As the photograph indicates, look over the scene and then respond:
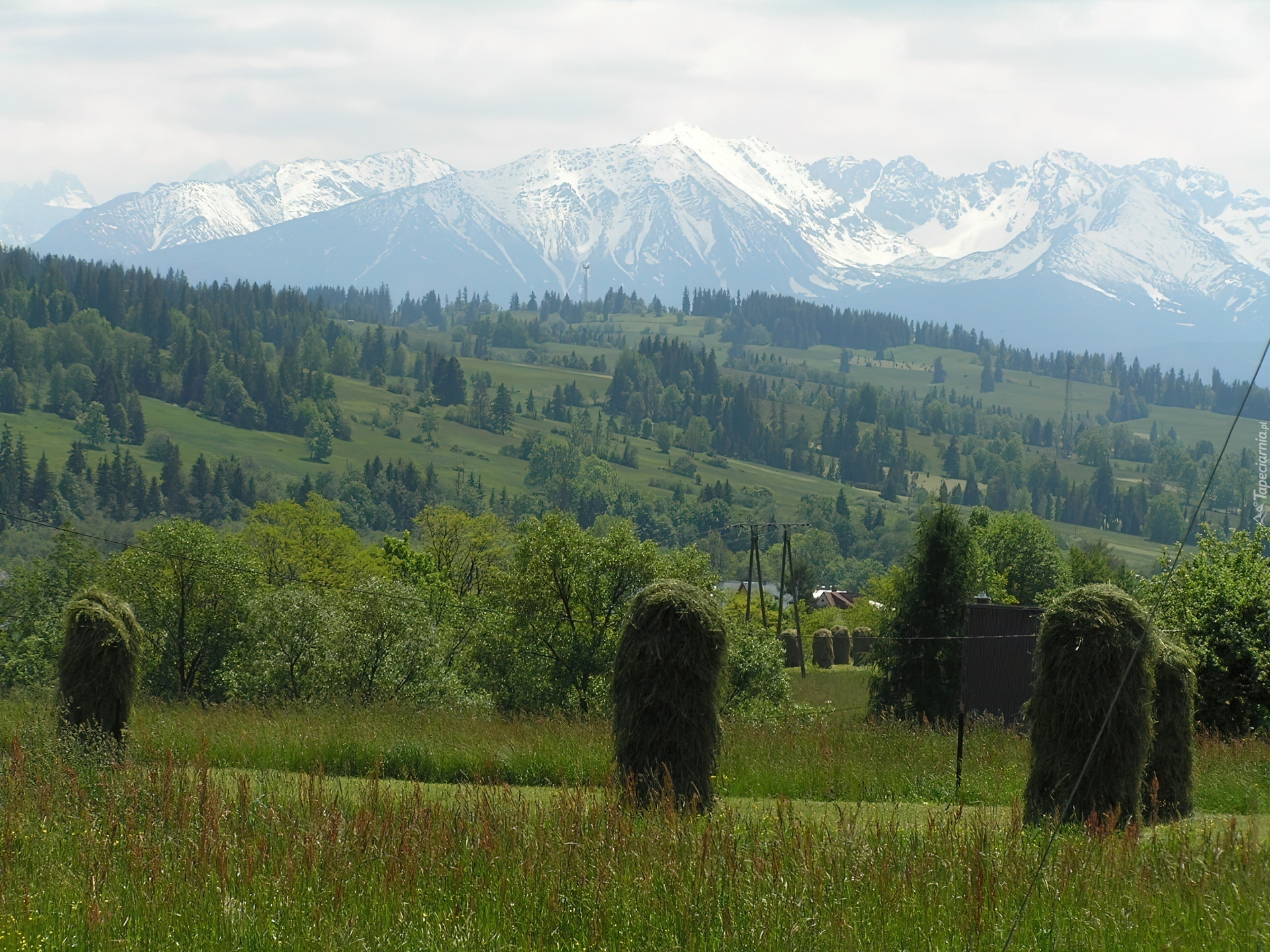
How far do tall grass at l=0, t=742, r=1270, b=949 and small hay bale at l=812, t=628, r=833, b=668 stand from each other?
78645 mm

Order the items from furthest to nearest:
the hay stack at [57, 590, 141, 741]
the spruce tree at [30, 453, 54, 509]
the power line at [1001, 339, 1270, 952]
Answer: the spruce tree at [30, 453, 54, 509]
the hay stack at [57, 590, 141, 741]
the power line at [1001, 339, 1270, 952]

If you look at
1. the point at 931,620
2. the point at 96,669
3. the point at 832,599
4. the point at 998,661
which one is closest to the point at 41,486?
the point at 832,599

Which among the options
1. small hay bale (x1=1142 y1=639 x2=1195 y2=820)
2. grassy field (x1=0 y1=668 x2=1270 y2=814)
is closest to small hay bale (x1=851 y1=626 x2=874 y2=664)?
grassy field (x1=0 y1=668 x2=1270 y2=814)

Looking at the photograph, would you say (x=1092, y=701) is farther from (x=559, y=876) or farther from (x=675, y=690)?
(x=559, y=876)

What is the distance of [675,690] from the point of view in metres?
11.8

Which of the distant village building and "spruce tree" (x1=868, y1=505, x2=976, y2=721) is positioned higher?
"spruce tree" (x1=868, y1=505, x2=976, y2=721)

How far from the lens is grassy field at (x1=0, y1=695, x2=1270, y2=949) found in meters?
7.35

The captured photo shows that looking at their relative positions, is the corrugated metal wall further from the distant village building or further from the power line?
the distant village building

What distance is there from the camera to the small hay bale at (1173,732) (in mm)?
13172

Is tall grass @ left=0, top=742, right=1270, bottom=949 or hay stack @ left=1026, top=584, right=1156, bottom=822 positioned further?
hay stack @ left=1026, top=584, right=1156, bottom=822

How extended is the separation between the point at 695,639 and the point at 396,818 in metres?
3.73

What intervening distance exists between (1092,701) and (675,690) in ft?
12.6

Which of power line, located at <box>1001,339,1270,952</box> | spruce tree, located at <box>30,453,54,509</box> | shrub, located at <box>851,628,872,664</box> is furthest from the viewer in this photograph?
spruce tree, located at <box>30,453,54,509</box>

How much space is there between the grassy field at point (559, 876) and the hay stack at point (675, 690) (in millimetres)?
1151
